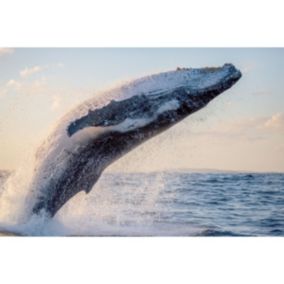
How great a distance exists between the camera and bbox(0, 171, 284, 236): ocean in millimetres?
5879

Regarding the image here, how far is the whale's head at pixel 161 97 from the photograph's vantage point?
17.6 ft

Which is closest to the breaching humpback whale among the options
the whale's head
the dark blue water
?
the whale's head

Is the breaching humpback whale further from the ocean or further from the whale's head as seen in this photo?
the ocean

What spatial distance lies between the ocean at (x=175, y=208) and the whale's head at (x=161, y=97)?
62cm

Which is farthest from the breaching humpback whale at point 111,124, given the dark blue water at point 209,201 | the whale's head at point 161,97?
the dark blue water at point 209,201

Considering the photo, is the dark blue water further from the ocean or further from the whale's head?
the whale's head

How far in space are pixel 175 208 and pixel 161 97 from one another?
1.12 metres

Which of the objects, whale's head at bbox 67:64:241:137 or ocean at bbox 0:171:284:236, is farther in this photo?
ocean at bbox 0:171:284:236

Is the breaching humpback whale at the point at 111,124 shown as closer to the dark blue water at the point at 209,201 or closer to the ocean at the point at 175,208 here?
the ocean at the point at 175,208

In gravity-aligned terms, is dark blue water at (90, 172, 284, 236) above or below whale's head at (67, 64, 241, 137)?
below

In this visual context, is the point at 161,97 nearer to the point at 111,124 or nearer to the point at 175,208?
the point at 111,124

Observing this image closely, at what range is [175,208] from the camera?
596 centimetres

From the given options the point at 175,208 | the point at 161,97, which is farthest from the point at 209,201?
the point at 161,97
